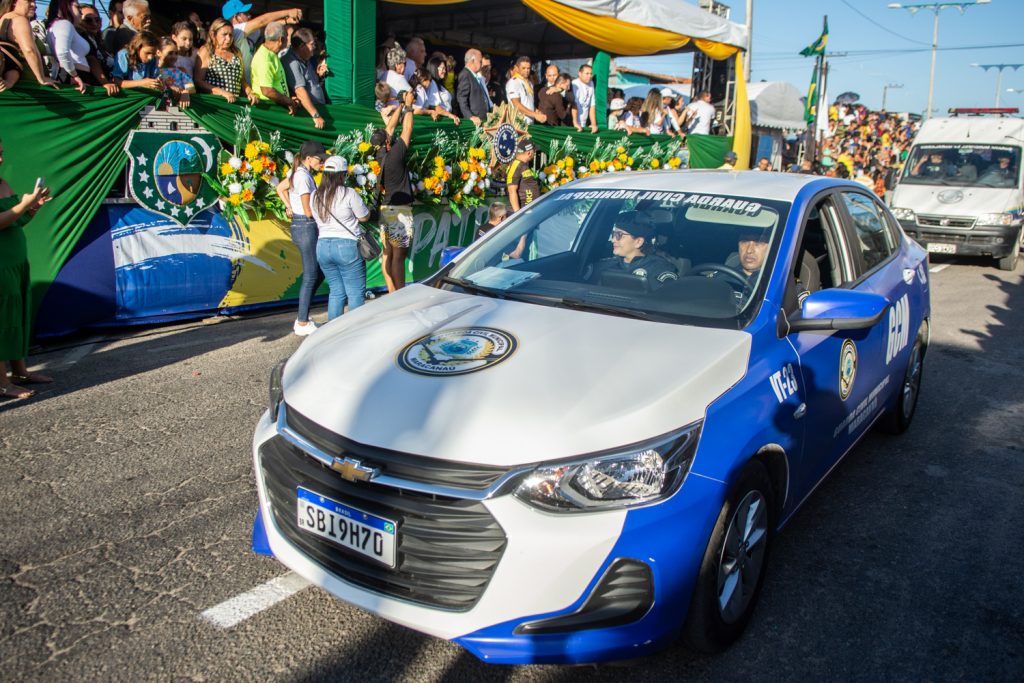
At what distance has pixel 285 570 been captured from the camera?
3.34 meters

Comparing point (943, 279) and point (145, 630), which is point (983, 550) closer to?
point (145, 630)

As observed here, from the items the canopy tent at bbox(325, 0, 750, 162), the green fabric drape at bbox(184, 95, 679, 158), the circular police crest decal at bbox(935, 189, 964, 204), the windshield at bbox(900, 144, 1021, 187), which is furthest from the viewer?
the windshield at bbox(900, 144, 1021, 187)

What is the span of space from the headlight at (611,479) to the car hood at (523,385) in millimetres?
41

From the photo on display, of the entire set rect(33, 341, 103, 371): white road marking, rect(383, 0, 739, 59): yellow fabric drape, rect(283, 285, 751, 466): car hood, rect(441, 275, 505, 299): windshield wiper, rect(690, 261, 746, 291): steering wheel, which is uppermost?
rect(383, 0, 739, 59): yellow fabric drape

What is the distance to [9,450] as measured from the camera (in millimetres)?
4562

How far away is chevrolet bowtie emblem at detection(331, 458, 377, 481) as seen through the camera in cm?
242

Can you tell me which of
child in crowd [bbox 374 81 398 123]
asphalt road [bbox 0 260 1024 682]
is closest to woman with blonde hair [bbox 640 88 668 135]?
child in crowd [bbox 374 81 398 123]

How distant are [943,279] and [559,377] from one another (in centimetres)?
1166

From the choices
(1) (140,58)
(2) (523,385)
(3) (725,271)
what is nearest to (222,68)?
(1) (140,58)

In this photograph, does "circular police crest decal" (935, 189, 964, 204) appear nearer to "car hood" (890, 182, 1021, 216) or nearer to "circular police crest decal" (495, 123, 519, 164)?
"car hood" (890, 182, 1021, 216)

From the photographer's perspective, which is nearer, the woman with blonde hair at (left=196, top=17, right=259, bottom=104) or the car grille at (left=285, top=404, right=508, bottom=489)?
the car grille at (left=285, top=404, right=508, bottom=489)

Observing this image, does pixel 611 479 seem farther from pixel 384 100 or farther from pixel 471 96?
pixel 471 96

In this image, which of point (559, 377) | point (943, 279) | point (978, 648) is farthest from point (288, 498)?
point (943, 279)

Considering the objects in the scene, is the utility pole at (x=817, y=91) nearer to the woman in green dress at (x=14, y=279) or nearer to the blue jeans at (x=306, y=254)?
the blue jeans at (x=306, y=254)
